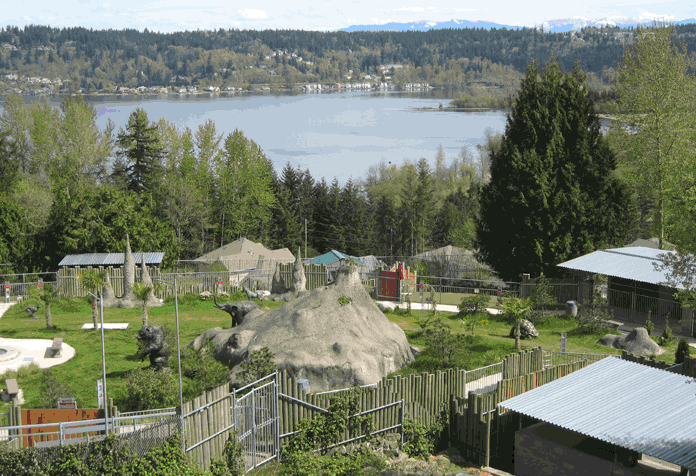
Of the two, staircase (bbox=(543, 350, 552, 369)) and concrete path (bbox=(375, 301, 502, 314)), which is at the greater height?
staircase (bbox=(543, 350, 552, 369))

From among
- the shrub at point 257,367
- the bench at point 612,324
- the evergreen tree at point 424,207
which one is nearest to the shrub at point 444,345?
the shrub at point 257,367

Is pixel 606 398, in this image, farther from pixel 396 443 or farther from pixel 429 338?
pixel 429 338

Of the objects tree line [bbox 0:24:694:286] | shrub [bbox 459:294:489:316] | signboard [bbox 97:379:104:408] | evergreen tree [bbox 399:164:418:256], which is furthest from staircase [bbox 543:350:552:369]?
evergreen tree [bbox 399:164:418:256]

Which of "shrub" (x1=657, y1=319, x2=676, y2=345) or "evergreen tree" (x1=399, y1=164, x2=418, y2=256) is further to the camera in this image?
"evergreen tree" (x1=399, y1=164, x2=418, y2=256)

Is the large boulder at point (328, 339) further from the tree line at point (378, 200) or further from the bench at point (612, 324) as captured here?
the tree line at point (378, 200)

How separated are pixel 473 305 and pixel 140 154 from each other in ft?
149

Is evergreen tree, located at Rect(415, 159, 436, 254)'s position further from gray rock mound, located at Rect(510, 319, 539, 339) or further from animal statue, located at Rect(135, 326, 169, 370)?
animal statue, located at Rect(135, 326, 169, 370)

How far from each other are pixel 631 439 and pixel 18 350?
80.7 ft

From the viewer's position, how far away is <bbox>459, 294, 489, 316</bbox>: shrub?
34844mm

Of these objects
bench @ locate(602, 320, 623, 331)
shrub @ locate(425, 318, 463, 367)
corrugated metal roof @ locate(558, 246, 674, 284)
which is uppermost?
corrugated metal roof @ locate(558, 246, 674, 284)

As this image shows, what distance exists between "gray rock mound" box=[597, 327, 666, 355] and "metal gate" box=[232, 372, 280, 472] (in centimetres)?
1853

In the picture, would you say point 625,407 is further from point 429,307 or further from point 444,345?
point 429,307

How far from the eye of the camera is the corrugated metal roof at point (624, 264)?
32.9 meters

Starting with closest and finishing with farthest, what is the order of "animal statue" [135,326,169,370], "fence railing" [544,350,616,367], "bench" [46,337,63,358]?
"animal statue" [135,326,169,370], "fence railing" [544,350,616,367], "bench" [46,337,63,358]
